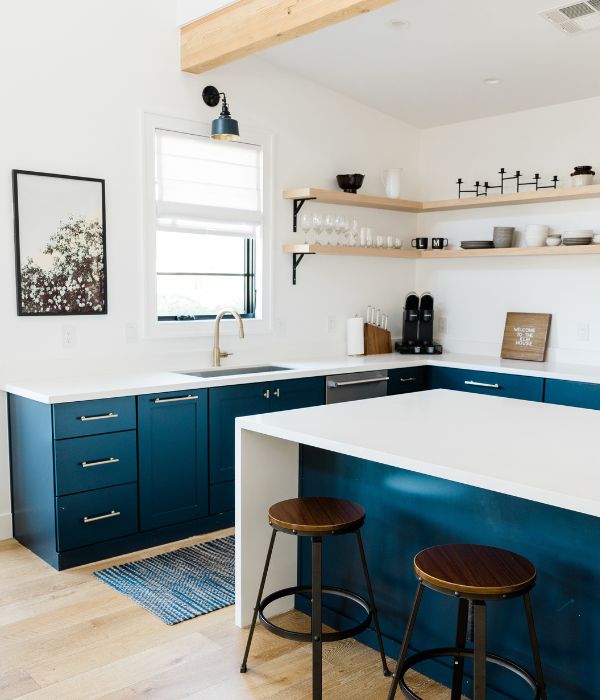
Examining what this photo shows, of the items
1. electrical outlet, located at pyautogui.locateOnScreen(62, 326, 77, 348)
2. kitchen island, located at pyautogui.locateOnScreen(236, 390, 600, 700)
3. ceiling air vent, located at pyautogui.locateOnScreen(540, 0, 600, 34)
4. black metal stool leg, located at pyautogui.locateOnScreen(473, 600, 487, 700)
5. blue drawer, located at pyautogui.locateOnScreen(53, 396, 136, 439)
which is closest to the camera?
black metal stool leg, located at pyautogui.locateOnScreen(473, 600, 487, 700)

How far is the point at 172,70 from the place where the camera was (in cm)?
409

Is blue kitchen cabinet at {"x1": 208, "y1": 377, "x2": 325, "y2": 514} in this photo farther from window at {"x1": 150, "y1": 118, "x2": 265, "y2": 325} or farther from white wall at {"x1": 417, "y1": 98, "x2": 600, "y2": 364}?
white wall at {"x1": 417, "y1": 98, "x2": 600, "y2": 364}

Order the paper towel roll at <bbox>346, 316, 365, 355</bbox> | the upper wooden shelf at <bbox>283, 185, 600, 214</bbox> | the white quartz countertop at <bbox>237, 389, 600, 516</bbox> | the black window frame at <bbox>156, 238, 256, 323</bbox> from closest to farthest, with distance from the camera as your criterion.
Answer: the white quartz countertop at <bbox>237, 389, 600, 516</bbox>, the upper wooden shelf at <bbox>283, 185, 600, 214</bbox>, the black window frame at <bbox>156, 238, 256, 323</bbox>, the paper towel roll at <bbox>346, 316, 365, 355</bbox>

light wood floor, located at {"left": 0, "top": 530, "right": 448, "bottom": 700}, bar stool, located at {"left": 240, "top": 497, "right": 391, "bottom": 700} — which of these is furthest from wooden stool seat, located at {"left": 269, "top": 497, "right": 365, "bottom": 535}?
light wood floor, located at {"left": 0, "top": 530, "right": 448, "bottom": 700}

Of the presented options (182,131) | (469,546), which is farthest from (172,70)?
(469,546)

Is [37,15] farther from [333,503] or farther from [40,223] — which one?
[333,503]

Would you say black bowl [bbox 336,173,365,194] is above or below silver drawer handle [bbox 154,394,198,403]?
above

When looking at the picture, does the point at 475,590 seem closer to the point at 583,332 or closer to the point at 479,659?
the point at 479,659

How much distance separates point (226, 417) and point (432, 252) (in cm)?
224

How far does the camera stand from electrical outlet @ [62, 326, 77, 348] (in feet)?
12.5

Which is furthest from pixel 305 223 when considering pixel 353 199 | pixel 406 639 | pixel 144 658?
pixel 406 639

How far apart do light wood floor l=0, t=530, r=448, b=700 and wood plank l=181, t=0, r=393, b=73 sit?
2580 mm

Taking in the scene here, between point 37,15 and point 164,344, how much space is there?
1.84 metres

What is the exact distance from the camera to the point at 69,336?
12.5 feet
